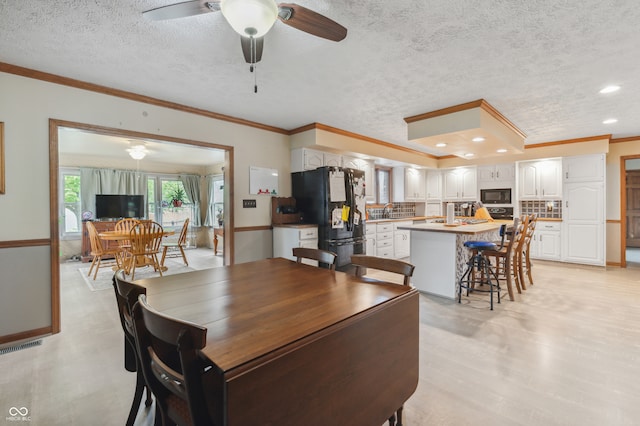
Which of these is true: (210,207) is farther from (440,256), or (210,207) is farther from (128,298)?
(128,298)

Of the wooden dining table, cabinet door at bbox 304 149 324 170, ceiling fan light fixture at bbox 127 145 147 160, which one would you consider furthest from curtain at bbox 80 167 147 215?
the wooden dining table

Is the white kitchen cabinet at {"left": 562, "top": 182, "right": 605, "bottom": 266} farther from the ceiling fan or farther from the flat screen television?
the flat screen television

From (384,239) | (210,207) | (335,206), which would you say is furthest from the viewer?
(210,207)

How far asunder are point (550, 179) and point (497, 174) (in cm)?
97

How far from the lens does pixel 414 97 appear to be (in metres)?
3.42

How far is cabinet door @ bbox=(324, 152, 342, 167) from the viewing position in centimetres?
512

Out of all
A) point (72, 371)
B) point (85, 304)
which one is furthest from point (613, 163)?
point (85, 304)

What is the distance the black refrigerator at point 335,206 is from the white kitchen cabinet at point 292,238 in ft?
0.54

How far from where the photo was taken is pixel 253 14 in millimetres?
1463

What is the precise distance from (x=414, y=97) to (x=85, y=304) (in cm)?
460

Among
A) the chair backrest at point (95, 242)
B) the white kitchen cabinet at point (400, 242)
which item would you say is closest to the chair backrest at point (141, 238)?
the chair backrest at point (95, 242)

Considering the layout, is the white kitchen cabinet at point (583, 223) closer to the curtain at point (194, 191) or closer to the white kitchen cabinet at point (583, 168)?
the white kitchen cabinet at point (583, 168)

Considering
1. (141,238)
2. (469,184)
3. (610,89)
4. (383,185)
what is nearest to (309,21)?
(610,89)

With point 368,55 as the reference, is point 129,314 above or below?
below
